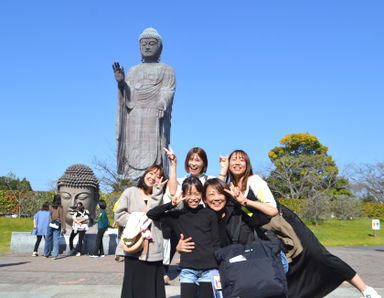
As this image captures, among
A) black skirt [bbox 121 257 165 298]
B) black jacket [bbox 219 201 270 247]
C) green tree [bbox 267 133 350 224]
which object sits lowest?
black skirt [bbox 121 257 165 298]

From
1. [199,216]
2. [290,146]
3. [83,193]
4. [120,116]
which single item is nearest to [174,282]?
[199,216]

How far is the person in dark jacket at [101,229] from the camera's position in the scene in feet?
30.4

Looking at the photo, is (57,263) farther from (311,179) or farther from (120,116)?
(311,179)

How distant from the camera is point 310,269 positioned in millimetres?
3297

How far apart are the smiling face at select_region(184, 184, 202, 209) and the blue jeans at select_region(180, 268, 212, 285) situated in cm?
47

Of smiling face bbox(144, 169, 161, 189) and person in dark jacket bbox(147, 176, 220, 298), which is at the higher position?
smiling face bbox(144, 169, 161, 189)

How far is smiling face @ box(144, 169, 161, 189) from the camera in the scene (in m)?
3.47

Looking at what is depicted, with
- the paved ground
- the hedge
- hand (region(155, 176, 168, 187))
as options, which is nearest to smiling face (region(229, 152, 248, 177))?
hand (region(155, 176, 168, 187))

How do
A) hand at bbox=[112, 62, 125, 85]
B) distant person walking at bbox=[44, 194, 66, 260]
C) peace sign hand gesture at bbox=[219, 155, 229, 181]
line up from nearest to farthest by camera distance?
peace sign hand gesture at bbox=[219, 155, 229, 181], distant person walking at bbox=[44, 194, 66, 260], hand at bbox=[112, 62, 125, 85]

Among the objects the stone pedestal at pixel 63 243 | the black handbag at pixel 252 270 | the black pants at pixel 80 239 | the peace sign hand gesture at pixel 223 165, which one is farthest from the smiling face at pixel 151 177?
the stone pedestal at pixel 63 243

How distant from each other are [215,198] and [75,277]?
4.12m

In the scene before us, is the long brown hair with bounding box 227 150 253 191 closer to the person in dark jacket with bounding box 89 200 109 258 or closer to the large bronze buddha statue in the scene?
the person in dark jacket with bounding box 89 200 109 258

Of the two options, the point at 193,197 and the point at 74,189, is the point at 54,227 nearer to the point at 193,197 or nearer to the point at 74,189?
the point at 74,189

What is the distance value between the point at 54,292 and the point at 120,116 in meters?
14.7
